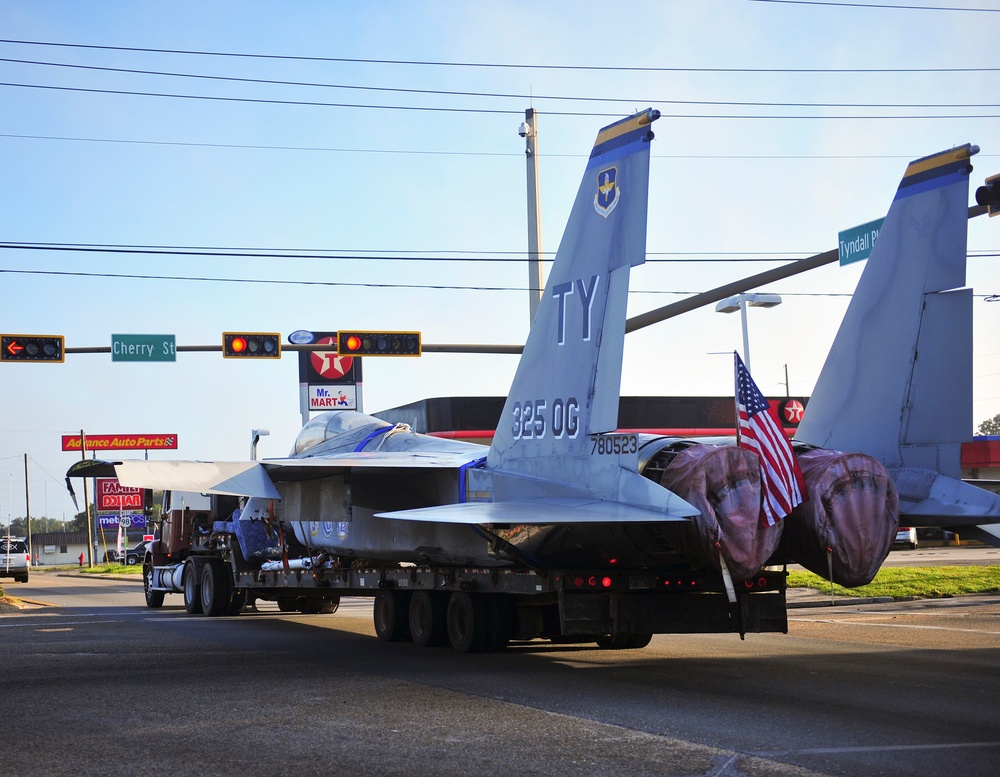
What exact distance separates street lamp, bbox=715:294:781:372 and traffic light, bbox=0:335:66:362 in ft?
51.3

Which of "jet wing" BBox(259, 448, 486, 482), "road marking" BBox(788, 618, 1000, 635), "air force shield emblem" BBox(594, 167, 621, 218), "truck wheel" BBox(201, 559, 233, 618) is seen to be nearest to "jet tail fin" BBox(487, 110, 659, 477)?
"air force shield emblem" BBox(594, 167, 621, 218)

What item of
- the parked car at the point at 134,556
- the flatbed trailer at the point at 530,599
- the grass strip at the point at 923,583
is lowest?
the parked car at the point at 134,556

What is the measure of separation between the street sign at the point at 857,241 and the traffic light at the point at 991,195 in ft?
6.52

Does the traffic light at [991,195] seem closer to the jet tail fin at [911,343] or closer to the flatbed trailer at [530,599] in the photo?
the jet tail fin at [911,343]

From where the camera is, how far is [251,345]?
28.7 m

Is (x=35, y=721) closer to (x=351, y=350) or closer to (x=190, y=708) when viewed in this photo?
(x=190, y=708)

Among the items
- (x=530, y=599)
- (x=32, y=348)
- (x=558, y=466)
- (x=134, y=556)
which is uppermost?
(x=32, y=348)

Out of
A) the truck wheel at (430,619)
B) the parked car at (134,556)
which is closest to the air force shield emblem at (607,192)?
the truck wheel at (430,619)

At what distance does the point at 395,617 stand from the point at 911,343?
25.2 ft

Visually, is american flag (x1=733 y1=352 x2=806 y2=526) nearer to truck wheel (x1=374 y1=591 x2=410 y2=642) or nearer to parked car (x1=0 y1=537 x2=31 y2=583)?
truck wheel (x1=374 y1=591 x2=410 y2=642)

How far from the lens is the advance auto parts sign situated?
3219 inches

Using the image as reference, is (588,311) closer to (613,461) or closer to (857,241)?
(613,461)

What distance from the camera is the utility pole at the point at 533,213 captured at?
23.5 metres

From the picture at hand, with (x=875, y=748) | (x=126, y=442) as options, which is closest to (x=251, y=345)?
(x=875, y=748)
